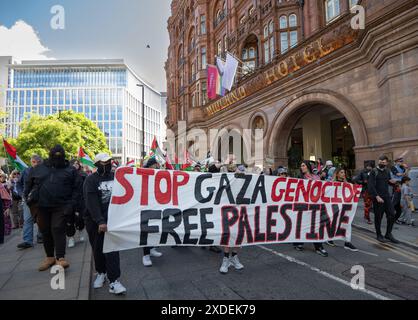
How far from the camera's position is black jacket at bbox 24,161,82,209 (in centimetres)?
437

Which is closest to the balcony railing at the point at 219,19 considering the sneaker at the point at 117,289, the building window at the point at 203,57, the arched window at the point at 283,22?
the building window at the point at 203,57

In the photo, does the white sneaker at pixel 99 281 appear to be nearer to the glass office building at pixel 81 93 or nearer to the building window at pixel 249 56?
the building window at pixel 249 56

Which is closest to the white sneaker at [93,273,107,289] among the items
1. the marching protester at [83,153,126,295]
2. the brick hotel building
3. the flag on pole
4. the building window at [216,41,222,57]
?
the marching protester at [83,153,126,295]

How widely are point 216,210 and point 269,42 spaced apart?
19.8m

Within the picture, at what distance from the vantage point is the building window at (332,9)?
1574 cm

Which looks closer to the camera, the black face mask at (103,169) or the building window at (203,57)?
the black face mask at (103,169)

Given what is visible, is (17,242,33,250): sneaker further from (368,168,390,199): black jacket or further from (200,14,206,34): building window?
(200,14,206,34): building window

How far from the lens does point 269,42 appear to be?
21.0 meters

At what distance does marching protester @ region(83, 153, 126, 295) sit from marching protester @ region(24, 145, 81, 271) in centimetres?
88

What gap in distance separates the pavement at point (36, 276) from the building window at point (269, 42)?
64.2 feet

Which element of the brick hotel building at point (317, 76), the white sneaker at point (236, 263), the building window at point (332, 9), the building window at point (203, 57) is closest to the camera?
the white sneaker at point (236, 263)

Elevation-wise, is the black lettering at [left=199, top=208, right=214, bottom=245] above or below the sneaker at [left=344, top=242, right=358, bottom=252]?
above

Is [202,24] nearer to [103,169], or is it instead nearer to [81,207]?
[81,207]

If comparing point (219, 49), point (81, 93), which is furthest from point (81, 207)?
point (81, 93)
